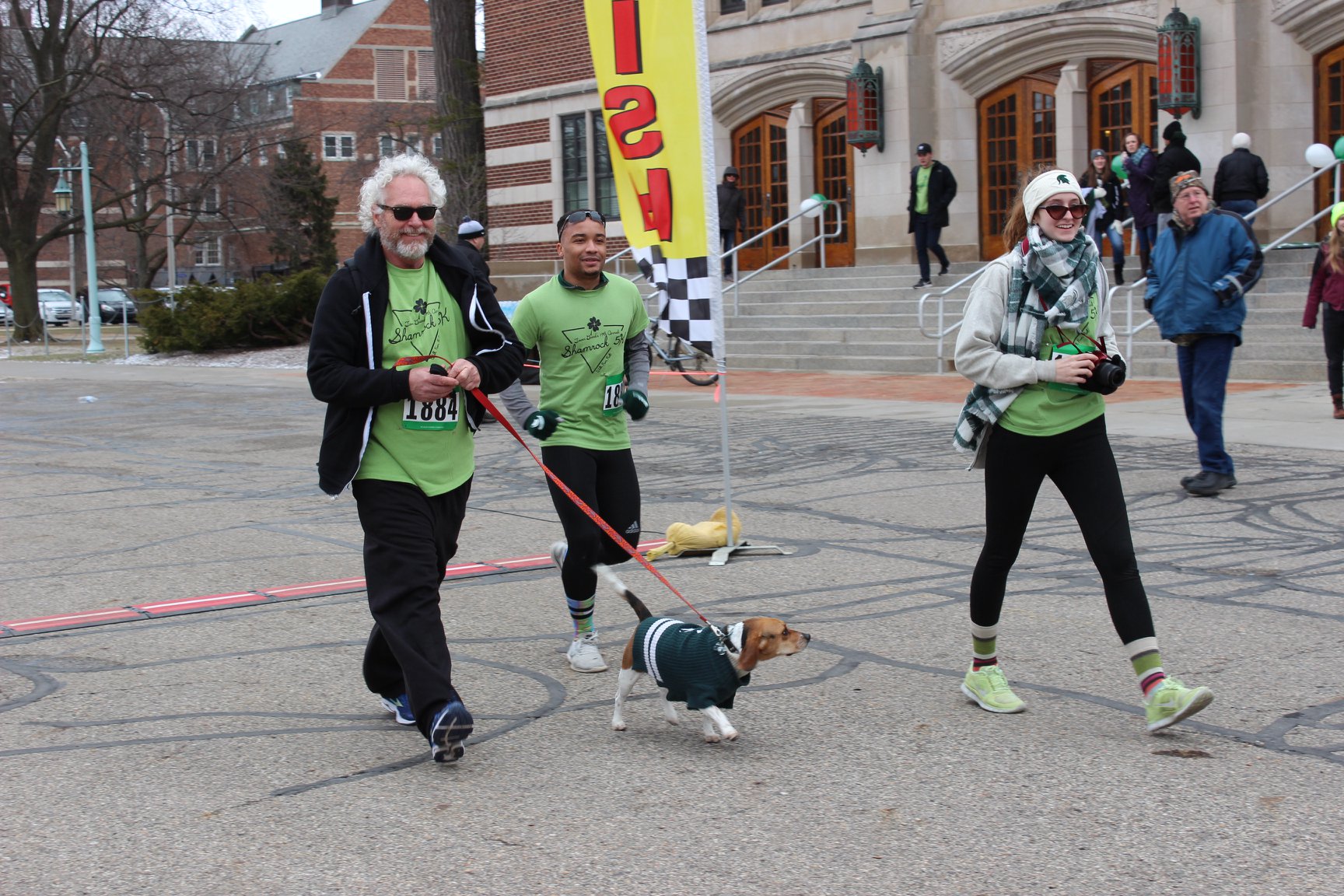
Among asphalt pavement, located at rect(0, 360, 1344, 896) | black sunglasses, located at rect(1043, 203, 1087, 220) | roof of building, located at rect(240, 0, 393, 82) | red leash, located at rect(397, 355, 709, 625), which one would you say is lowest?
asphalt pavement, located at rect(0, 360, 1344, 896)

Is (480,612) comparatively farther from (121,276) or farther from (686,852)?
(121,276)

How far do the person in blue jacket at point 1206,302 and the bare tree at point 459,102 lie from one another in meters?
22.4

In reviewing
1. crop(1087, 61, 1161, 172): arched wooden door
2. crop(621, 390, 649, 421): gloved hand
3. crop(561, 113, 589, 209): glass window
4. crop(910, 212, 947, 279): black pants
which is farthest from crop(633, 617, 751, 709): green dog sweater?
crop(561, 113, 589, 209): glass window

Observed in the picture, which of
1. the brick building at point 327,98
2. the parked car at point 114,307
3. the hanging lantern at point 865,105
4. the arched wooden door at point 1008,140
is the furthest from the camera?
the brick building at point 327,98

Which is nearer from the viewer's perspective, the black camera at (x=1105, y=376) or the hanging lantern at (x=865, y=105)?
the black camera at (x=1105, y=376)

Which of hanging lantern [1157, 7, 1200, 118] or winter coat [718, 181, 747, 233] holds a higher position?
hanging lantern [1157, 7, 1200, 118]

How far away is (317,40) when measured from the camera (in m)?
84.6

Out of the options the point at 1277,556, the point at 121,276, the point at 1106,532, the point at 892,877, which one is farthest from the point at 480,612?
the point at 121,276

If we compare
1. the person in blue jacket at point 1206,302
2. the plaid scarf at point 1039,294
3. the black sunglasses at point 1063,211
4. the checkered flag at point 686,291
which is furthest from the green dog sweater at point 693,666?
the person in blue jacket at point 1206,302

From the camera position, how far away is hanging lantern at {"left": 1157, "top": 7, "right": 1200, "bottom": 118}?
20.0m

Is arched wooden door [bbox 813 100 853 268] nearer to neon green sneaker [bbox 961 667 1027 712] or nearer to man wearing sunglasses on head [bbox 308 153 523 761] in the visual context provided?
neon green sneaker [bbox 961 667 1027 712]

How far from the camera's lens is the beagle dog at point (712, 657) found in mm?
4316

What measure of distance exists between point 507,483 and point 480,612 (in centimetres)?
444

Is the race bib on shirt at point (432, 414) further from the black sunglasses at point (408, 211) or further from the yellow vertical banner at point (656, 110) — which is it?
the yellow vertical banner at point (656, 110)
